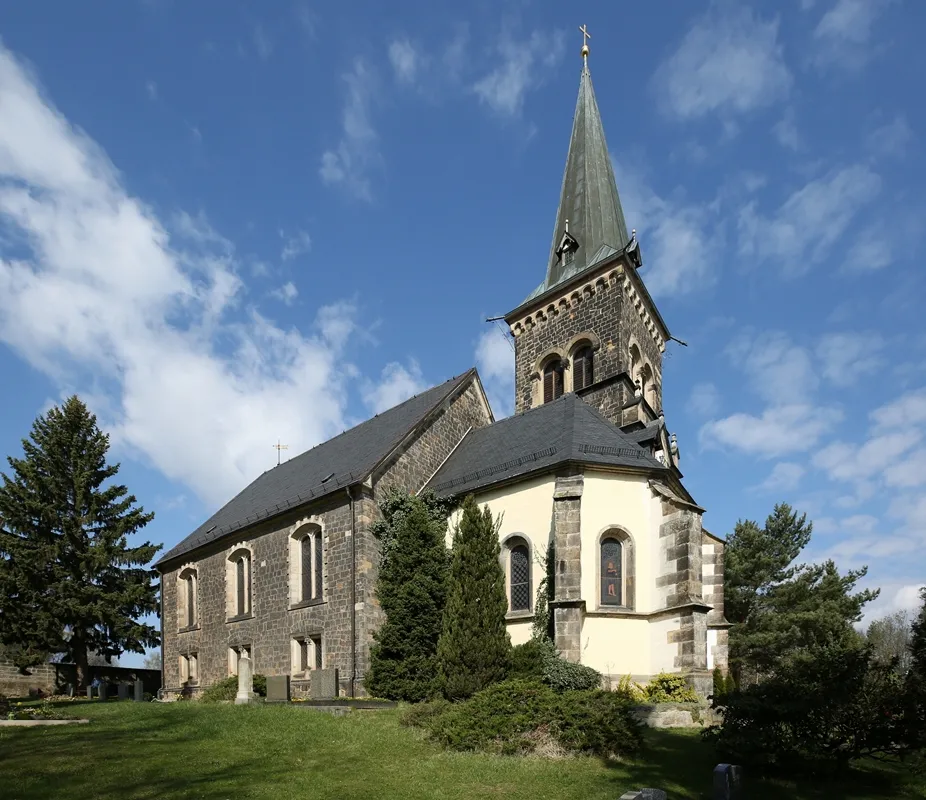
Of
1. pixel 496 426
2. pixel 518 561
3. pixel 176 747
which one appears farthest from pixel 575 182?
pixel 176 747

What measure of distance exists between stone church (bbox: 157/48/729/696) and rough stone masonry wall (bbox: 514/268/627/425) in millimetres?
70

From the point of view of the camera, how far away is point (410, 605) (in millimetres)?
20078

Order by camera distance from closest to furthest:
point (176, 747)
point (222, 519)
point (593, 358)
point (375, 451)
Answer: point (176, 747)
point (375, 451)
point (593, 358)
point (222, 519)

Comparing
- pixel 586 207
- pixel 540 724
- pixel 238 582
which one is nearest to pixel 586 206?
pixel 586 207

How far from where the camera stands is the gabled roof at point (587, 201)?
1264 inches

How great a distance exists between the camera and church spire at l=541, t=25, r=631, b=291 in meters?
32.2

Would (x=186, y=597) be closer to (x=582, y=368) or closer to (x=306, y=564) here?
(x=306, y=564)

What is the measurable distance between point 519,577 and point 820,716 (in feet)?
34.3

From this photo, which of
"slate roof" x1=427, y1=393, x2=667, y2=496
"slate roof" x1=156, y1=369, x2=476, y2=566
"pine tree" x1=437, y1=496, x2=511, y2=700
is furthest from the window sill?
"pine tree" x1=437, y1=496, x2=511, y2=700

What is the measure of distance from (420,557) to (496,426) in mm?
6569

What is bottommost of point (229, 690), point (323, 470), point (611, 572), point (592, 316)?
point (229, 690)

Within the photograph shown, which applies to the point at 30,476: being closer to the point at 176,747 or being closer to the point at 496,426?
the point at 496,426

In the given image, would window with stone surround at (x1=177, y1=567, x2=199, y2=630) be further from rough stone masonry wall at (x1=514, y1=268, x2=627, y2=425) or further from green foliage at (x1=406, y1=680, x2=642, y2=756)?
green foliage at (x1=406, y1=680, x2=642, y2=756)

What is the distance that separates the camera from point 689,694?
674 inches
